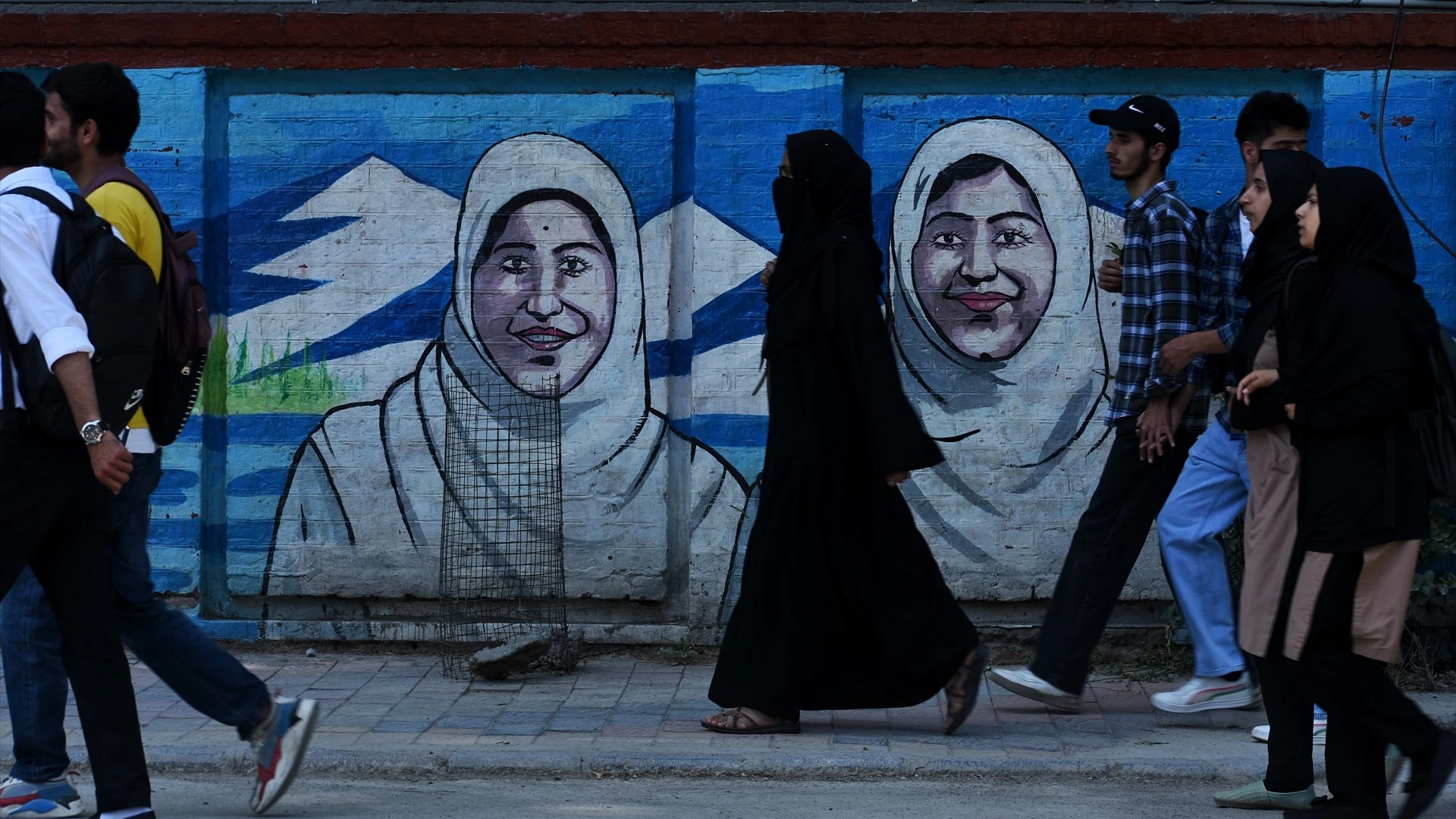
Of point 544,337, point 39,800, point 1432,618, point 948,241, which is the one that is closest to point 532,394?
point 544,337

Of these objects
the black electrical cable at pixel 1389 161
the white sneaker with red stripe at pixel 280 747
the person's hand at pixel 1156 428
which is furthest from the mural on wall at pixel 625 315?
the white sneaker with red stripe at pixel 280 747

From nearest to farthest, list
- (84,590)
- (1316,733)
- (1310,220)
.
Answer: (84,590)
(1310,220)
(1316,733)

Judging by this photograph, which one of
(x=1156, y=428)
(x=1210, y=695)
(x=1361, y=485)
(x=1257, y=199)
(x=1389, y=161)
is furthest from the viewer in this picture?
(x=1389, y=161)

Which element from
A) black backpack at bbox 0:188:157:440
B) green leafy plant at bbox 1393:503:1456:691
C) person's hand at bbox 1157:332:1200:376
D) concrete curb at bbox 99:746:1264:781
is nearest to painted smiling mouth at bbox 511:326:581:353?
concrete curb at bbox 99:746:1264:781

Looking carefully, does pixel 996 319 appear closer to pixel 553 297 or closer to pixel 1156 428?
pixel 1156 428

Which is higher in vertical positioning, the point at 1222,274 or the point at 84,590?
the point at 1222,274

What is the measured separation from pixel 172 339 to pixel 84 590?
80 centimetres

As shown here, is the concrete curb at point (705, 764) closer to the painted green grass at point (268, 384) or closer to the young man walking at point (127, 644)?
the young man walking at point (127, 644)

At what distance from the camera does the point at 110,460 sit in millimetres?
3762

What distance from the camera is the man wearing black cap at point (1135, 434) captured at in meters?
5.47

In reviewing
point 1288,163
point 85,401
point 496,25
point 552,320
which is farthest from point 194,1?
point 1288,163

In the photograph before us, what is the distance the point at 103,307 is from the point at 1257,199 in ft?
10.9

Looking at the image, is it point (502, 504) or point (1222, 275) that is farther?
point (502, 504)

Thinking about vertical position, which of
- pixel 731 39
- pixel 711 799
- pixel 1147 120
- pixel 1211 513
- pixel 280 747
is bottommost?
pixel 711 799
